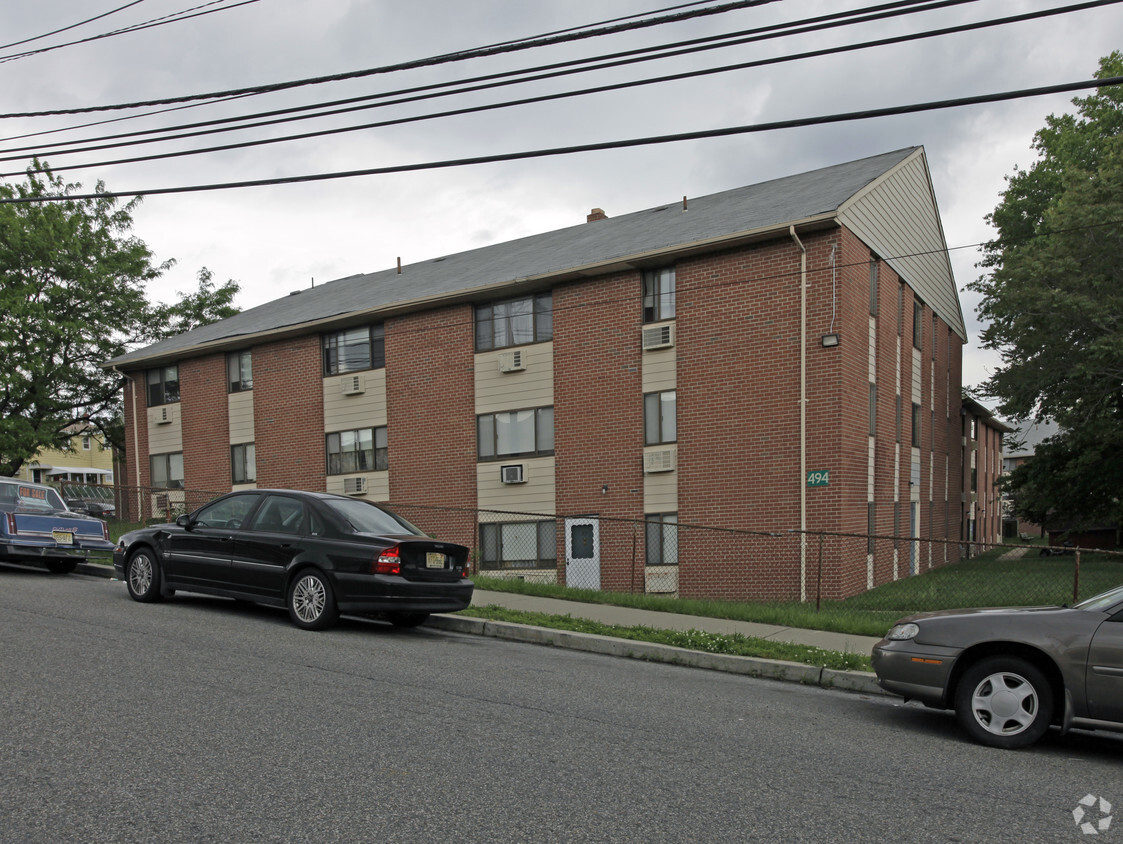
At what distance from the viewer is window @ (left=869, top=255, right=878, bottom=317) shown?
20953 millimetres

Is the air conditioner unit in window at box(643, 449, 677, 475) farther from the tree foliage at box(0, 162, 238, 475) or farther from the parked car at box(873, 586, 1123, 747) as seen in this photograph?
the tree foliage at box(0, 162, 238, 475)

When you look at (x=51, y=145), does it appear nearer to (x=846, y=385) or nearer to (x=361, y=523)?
(x=361, y=523)

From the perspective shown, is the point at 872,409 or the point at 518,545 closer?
the point at 872,409

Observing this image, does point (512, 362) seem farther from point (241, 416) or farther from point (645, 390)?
point (241, 416)

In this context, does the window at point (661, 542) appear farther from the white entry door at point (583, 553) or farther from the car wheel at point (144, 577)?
the car wheel at point (144, 577)

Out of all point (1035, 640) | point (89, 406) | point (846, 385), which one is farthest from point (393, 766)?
point (89, 406)

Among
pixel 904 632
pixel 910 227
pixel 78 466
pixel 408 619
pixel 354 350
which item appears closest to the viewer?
pixel 904 632

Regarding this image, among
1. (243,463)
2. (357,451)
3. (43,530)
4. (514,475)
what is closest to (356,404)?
(357,451)

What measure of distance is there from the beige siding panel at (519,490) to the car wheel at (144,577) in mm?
11304

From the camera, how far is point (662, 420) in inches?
814

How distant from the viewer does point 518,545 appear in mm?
22750

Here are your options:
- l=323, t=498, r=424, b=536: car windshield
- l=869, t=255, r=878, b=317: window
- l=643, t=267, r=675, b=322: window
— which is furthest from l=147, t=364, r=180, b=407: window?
l=323, t=498, r=424, b=536: car windshield

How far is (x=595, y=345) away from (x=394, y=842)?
1814 centimetres

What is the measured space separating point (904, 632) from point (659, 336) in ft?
46.2
